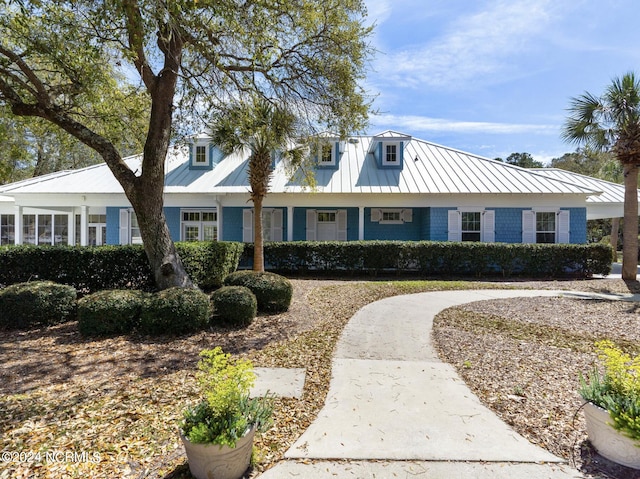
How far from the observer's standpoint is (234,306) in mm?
6090

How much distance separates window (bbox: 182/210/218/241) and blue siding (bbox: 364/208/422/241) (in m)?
7.45

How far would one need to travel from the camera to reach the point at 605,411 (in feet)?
8.57

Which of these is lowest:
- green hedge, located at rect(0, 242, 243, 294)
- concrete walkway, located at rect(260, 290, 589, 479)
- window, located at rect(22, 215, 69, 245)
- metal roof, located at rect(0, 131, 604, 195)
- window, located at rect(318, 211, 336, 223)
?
concrete walkway, located at rect(260, 290, 589, 479)

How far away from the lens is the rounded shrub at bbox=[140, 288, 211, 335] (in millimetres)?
5586

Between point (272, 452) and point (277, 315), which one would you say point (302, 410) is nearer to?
point (272, 452)

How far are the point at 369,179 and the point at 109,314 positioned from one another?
1253cm

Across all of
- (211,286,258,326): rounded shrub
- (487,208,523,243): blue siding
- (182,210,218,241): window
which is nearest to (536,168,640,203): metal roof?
(487,208,523,243): blue siding

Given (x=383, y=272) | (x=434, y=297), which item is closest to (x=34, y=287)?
(x=434, y=297)

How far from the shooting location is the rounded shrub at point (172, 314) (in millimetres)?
5586

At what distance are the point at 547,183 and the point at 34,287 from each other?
18.6 metres

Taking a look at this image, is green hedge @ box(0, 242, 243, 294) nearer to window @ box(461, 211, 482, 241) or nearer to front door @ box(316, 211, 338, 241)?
front door @ box(316, 211, 338, 241)

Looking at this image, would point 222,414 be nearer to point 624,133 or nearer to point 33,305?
point 33,305

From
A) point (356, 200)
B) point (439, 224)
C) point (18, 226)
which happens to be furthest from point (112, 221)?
point (439, 224)

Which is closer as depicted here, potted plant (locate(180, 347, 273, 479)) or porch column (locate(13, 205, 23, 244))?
potted plant (locate(180, 347, 273, 479))
